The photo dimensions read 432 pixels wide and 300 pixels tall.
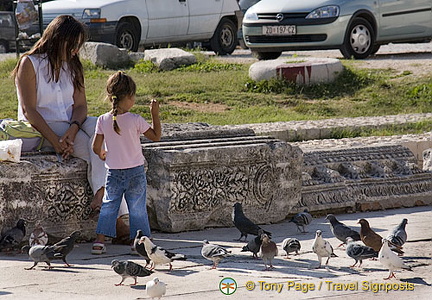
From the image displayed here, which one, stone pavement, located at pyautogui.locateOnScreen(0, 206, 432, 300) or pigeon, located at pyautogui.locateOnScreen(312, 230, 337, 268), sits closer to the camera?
stone pavement, located at pyautogui.locateOnScreen(0, 206, 432, 300)

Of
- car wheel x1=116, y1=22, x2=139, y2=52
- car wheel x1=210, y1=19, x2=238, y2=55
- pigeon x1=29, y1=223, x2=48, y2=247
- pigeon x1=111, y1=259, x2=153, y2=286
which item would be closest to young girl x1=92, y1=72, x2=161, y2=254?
pigeon x1=29, y1=223, x2=48, y2=247

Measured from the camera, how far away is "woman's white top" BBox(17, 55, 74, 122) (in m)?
6.51

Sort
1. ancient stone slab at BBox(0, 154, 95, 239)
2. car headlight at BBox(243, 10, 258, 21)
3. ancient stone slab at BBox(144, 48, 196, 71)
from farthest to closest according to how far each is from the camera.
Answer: car headlight at BBox(243, 10, 258, 21), ancient stone slab at BBox(144, 48, 196, 71), ancient stone slab at BBox(0, 154, 95, 239)

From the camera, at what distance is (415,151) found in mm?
9211

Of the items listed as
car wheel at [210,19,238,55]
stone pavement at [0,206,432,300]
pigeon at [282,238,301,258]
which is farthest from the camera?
car wheel at [210,19,238,55]

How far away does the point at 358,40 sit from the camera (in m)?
15.1

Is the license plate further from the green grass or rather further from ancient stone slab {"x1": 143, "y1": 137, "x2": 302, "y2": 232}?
ancient stone slab {"x1": 143, "y1": 137, "x2": 302, "y2": 232}

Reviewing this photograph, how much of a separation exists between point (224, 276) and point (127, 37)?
12.3 metres

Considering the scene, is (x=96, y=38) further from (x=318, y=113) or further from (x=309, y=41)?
(x=318, y=113)

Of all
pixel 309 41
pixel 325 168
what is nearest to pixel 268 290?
pixel 325 168

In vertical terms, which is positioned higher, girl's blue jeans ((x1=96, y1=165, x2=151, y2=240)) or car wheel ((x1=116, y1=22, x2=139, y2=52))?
car wheel ((x1=116, y1=22, x2=139, y2=52))

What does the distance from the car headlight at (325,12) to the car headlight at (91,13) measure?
4036 millimetres

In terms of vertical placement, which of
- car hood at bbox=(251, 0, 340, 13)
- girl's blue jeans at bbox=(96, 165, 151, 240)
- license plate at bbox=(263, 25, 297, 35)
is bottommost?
girl's blue jeans at bbox=(96, 165, 151, 240)

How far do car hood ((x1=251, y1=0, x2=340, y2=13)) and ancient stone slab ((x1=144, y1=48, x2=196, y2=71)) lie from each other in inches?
56.5
